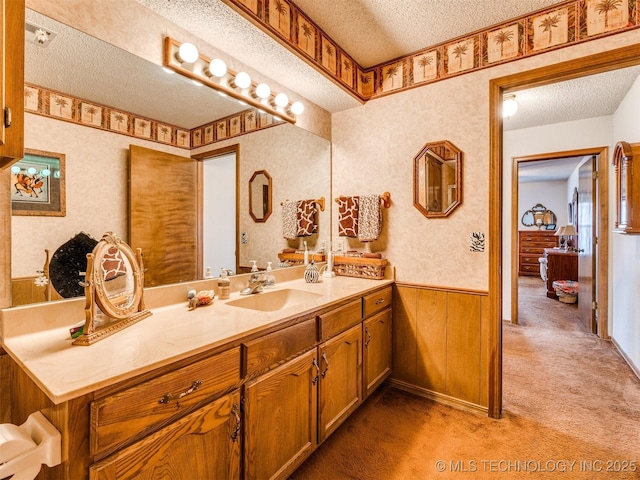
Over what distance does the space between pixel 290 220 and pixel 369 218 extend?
619mm

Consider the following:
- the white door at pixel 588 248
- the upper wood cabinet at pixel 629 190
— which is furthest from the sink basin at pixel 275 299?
the white door at pixel 588 248

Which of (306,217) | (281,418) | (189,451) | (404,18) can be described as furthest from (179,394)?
(404,18)

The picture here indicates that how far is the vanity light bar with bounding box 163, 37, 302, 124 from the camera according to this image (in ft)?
5.12

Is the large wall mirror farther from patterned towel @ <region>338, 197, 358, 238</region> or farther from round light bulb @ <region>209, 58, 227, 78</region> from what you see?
patterned towel @ <region>338, 197, 358, 238</region>

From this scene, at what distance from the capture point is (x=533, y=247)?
793 cm

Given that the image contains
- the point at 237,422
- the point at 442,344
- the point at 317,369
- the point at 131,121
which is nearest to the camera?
the point at 237,422

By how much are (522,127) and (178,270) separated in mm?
4173

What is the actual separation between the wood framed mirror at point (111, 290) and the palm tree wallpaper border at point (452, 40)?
1.21m

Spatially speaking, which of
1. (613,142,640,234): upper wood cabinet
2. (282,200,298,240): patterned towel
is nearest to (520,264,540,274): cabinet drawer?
(613,142,640,234): upper wood cabinet

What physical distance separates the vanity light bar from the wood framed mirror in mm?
931

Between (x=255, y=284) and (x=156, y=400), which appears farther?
(x=255, y=284)

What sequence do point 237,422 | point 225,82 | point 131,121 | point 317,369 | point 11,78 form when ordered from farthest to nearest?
point 225,82, point 317,369, point 131,121, point 237,422, point 11,78

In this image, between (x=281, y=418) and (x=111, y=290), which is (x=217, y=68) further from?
(x=281, y=418)

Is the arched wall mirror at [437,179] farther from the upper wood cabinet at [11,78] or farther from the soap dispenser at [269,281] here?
the upper wood cabinet at [11,78]
